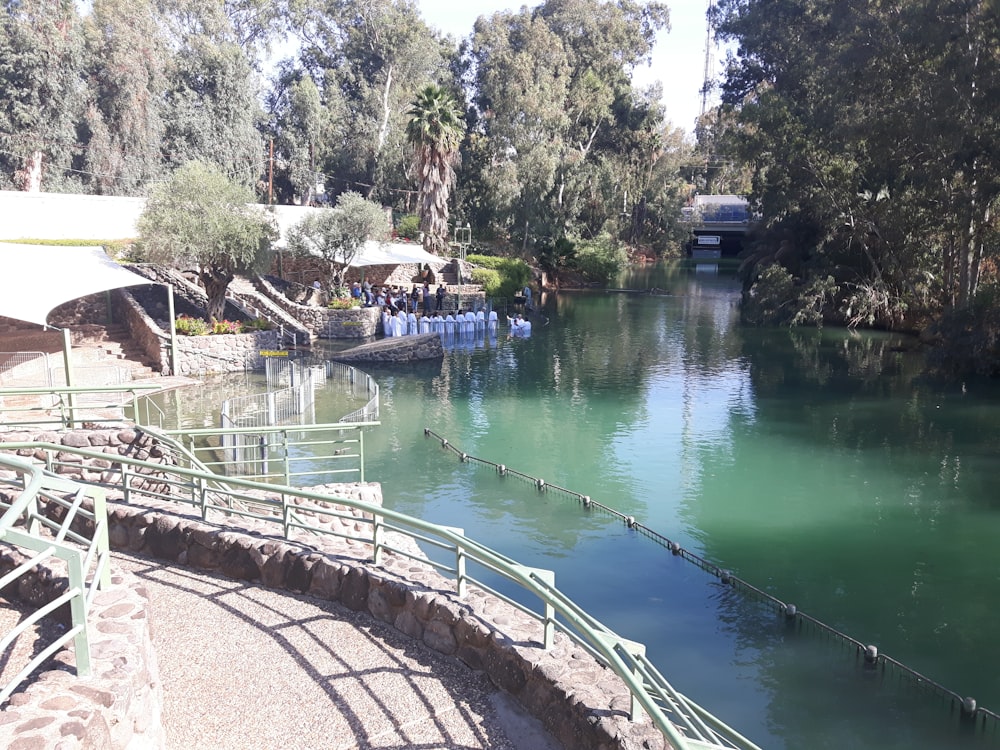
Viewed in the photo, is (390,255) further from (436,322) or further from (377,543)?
(377,543)

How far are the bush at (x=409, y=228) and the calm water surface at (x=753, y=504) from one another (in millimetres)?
20565

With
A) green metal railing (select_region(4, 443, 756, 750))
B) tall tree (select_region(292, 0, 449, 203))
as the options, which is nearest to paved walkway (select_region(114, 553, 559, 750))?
green metal railing (select_region(4, 443, 756, 750))

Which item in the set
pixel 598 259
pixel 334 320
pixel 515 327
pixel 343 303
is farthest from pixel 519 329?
pixel 598 259

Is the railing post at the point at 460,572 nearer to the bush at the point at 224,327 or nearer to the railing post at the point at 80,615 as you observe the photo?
the railing post at the point at 80,615

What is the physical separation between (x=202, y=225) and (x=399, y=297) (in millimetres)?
12708

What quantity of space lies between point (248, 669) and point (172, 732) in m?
0.85

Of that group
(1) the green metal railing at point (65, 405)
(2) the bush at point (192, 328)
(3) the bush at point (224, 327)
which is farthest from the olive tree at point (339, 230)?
(1) the green metal railing at point (65, 405)

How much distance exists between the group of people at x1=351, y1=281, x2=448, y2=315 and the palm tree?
23.0ft

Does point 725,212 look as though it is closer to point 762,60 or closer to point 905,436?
point 762,60

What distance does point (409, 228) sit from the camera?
1962 inches

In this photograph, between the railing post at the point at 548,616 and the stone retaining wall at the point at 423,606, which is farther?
the railing post at the point at 548,616

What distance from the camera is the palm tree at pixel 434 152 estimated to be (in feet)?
141

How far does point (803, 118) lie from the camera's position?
3622cm

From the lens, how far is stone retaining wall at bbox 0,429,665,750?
5.89 m
